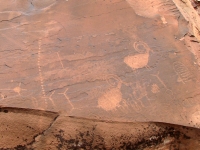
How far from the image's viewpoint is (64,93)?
6.58ft

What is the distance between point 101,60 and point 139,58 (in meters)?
0.27

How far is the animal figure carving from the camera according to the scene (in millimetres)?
2145

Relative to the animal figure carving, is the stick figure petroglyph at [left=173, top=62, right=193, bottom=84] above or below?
below

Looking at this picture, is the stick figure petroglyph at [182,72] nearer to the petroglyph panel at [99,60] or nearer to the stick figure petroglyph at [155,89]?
the petroglyph panel at [99,60]

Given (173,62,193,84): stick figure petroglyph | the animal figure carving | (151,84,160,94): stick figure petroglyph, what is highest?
the animal figure carving

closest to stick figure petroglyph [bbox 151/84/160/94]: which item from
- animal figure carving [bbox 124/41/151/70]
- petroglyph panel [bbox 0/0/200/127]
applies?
petroglyph panel [bbox 0/0/200/127]

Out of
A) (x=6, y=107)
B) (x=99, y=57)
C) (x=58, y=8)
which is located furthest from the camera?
(x=58, y=8)

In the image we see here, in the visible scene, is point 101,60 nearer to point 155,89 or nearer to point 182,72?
point 155,89

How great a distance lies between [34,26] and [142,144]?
1.17 meters

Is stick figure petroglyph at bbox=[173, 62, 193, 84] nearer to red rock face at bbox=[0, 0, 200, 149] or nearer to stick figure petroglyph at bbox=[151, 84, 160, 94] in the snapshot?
red rock face at bbox=[0, 0, 200, 149]

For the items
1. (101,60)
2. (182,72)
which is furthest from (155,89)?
(101,60)

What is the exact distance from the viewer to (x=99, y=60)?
2150 mm

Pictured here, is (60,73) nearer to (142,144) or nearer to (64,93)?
(64,93)

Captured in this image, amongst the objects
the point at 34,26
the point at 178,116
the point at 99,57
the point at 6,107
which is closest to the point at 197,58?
the point at 178,116
